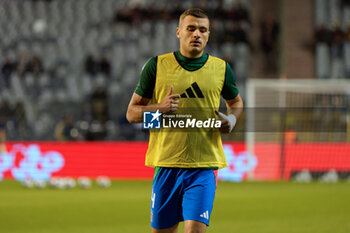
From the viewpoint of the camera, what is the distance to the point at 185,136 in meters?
4.40

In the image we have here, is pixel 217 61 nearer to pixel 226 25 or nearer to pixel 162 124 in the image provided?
pixel 162 124

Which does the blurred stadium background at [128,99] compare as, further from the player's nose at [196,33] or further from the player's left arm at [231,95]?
the player's nose at [196,33]

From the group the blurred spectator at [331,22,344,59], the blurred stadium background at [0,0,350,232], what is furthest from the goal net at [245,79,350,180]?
the blurred spectator at [331,22,344,59]

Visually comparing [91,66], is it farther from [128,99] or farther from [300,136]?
[300,136]

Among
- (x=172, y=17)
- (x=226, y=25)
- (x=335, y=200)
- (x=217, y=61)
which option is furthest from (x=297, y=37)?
(x=217, y=61)

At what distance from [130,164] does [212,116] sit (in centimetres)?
1348

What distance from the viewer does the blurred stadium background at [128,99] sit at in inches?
469

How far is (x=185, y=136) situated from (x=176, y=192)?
40 centimetres

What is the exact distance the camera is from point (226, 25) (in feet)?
79.2

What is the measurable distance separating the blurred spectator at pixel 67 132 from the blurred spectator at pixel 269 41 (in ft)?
28.9

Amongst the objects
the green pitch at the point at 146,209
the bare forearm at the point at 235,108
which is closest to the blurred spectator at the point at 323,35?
the green pitch at the point at 146,209

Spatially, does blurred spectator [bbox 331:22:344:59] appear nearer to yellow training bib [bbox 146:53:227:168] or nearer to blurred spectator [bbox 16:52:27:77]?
blurred spectator [bbox 16:52:27:77]

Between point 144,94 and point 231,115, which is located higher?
point 144,94

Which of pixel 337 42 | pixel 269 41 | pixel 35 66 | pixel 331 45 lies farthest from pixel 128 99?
pixel 337 42
